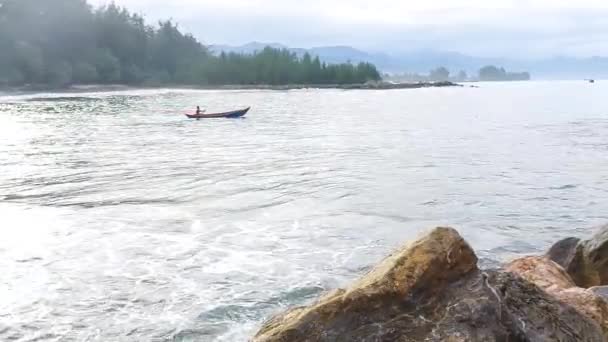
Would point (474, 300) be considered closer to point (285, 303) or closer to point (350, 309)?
point (350, 309)

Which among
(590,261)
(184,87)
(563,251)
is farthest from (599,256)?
(184,87)

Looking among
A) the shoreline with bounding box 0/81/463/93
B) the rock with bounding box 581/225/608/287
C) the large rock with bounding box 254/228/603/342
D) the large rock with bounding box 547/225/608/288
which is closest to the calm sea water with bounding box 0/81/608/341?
the large rock with bounding box 547/225/608/288

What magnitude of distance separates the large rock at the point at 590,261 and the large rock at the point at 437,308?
13.4 feet

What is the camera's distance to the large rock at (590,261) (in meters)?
10.6

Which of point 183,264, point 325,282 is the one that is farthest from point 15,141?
point 325,282

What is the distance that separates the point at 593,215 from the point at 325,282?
34.2ft

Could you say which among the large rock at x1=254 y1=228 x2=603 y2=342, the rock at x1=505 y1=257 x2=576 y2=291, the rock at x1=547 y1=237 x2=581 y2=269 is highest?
the large rock at x1=254 y1=228 x2=603 y2=342

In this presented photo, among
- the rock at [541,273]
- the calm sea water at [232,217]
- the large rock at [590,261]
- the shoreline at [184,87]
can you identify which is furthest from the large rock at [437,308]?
the shoreline at [184,87]

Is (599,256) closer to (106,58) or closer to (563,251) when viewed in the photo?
(563,251)

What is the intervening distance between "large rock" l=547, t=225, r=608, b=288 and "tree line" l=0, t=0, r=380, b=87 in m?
136

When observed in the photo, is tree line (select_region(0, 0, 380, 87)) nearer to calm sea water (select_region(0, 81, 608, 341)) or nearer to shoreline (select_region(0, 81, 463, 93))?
shoreline (select_region(0, 81, 463, 93))

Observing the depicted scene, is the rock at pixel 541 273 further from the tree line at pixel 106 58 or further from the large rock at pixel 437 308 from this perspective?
the tree line at pixel 106 58

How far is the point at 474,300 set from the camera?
6648mm

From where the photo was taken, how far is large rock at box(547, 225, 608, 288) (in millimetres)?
10602
